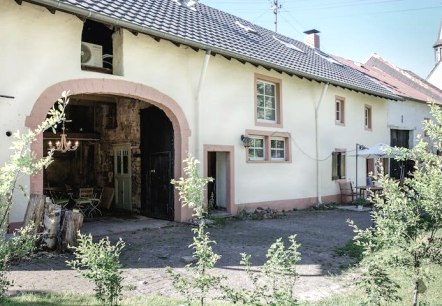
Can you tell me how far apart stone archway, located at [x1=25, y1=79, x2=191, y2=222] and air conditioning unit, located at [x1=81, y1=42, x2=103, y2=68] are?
0.83 m

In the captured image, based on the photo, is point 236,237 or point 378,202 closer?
point 378,202

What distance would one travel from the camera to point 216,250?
7293 millimetres

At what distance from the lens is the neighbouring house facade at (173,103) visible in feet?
25.2

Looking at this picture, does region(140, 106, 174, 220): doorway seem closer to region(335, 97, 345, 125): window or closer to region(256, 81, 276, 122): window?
region(256, 81, 276, 122): window

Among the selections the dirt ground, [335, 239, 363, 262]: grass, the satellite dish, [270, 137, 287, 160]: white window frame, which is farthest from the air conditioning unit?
[335, 239, 363, 262]: grass

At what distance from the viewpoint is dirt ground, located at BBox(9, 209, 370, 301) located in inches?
203

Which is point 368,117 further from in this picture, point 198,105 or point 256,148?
point 198,105

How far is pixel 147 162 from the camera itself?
37.8ft

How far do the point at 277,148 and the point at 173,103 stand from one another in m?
4.61

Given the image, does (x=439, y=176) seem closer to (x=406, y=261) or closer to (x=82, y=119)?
(x=406, y=261)

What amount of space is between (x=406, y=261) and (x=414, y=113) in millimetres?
19666

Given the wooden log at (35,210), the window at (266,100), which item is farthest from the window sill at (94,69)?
the window at (266,100)

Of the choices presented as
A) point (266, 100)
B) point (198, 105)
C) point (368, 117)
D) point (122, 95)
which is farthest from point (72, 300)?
point (368, 117)

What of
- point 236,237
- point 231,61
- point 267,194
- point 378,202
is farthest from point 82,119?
point 378,202
